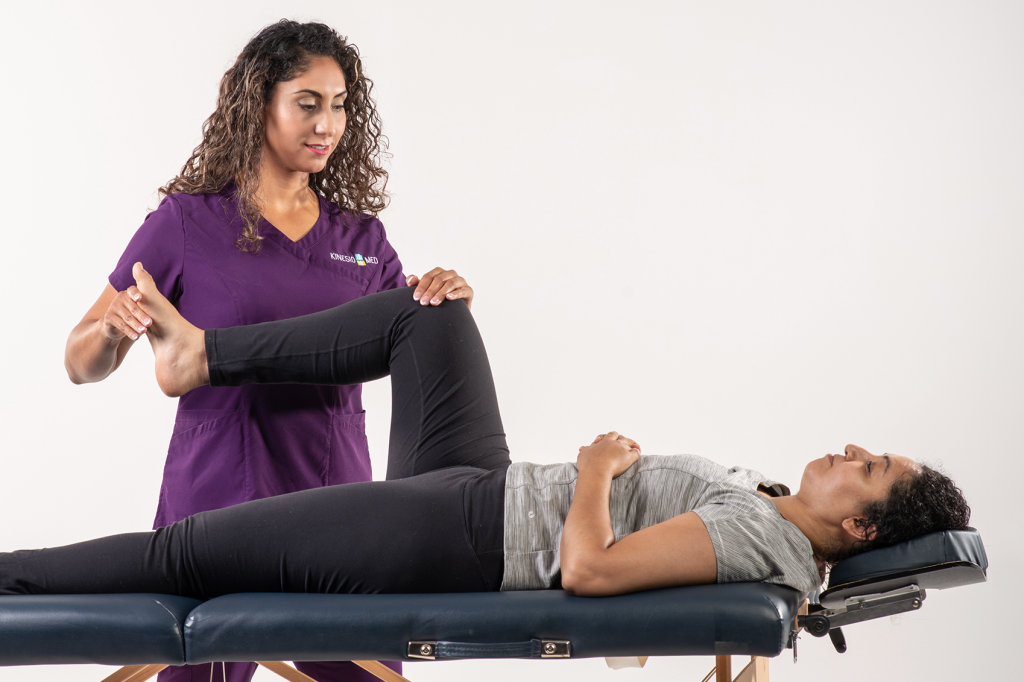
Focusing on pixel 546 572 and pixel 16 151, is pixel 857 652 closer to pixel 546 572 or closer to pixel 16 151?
pixel 546 572

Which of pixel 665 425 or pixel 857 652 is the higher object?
pixel 665 425

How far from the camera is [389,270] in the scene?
2137mm

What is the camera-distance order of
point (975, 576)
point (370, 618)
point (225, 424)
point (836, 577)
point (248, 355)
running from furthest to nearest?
1. point (225, 424)
2. point (248, 355)
3. point (836, 577)
4. point (975, 576)
5. point (370, 618)

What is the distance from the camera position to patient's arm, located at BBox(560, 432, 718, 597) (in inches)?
53.1

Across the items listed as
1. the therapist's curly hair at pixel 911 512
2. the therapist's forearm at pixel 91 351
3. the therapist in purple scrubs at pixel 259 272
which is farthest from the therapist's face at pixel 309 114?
the therapist's curly hair at pixel 911 512

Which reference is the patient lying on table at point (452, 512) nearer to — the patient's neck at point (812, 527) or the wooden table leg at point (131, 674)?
the patient's neck at point (812, 527)

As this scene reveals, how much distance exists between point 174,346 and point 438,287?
51 centimetres

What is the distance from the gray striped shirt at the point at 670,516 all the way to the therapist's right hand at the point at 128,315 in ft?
2.46

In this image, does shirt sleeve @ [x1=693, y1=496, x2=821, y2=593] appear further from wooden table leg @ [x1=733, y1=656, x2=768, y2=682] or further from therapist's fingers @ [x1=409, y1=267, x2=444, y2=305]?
therapist's fingers @ [x1=409, y1=267, x2=444, y2=305]

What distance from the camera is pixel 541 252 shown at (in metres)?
3.11

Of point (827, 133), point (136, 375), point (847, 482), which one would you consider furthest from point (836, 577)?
point (136, 375)

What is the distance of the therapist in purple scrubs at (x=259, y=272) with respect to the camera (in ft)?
6.03

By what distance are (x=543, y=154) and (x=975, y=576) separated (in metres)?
2.09

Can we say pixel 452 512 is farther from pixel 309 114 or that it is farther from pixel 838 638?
pixel 309 114
